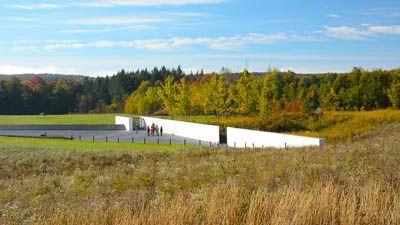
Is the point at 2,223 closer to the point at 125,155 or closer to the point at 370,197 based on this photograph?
the point at 370,197

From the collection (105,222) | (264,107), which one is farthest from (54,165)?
(264,107)

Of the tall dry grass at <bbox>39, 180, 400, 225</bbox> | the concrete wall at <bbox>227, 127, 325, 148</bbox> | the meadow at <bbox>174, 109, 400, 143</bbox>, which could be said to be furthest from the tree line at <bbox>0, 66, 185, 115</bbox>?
the tall dry grass at <bbox>39, 180, 400, 225</bbox>

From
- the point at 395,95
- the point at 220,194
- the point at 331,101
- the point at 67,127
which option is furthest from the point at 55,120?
the point at 220,194

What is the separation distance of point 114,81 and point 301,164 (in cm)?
10476

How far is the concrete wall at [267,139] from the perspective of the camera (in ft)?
70.4

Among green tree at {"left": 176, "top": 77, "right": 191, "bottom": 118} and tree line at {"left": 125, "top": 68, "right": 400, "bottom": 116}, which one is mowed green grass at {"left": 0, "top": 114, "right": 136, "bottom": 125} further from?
green tree at {"left": 176, "top": 77, "right": 191, "bottom": 118}

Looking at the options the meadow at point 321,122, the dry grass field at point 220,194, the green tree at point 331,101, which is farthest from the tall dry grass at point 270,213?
the green tree at point 331,101

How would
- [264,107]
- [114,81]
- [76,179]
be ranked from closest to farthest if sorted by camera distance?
1. [76,179]
2. [264,107]
3. [114,81]

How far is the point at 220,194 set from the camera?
6172 mm

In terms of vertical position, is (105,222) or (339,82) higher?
(339,82)

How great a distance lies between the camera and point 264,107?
43406 millimetres

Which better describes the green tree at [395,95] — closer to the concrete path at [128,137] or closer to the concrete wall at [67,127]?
the concrete path at [128,137]

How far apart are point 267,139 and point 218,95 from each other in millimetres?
22304

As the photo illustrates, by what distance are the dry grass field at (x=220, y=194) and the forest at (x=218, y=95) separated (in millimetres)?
30472
